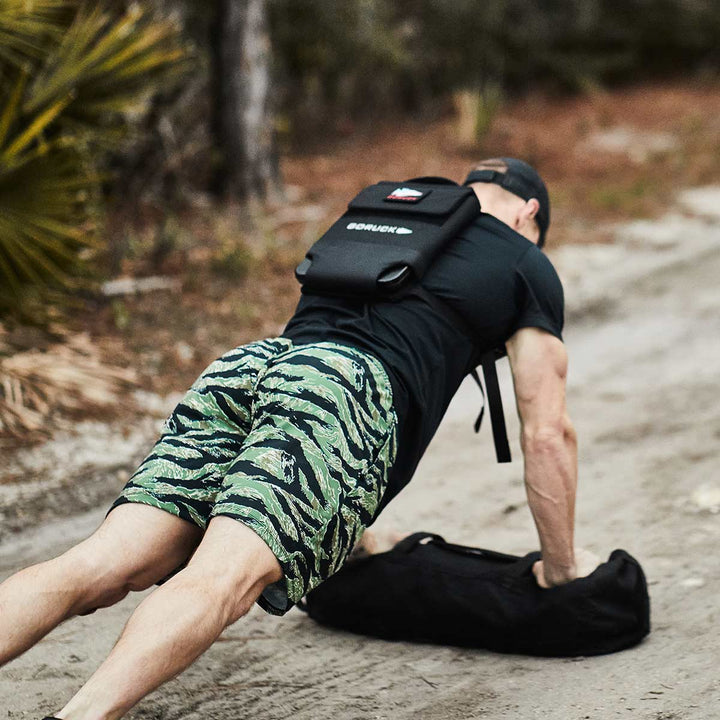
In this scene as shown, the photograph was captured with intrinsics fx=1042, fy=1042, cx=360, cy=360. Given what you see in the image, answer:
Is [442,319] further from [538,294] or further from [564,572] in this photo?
[564,572]

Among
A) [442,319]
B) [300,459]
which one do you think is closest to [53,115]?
[442,319]

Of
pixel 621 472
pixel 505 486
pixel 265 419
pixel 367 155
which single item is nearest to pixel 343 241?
pixel 265 419

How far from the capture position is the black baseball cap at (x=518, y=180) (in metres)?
3.25

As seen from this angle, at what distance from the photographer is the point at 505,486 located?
14.7 feet

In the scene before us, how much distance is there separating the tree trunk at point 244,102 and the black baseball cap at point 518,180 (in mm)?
5107

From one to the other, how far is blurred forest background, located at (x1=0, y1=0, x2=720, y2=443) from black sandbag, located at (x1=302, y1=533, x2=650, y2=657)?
1.88m

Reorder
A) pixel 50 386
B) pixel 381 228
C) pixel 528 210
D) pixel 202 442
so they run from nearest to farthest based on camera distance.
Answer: pixel 202 442, pixel 381 228, pixel 528 210, pixel 50 386

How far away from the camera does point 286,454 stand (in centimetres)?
249

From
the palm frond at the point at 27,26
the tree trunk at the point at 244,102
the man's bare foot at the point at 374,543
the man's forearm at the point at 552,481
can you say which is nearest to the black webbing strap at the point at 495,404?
the man's forearm at the point at 552,481

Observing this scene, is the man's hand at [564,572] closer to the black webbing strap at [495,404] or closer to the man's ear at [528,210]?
the black webbing strap at [495,404]

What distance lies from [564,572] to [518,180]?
1.20 meters

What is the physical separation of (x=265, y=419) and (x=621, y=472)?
7.98 ft

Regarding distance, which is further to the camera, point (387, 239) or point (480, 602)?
point (480, 602)

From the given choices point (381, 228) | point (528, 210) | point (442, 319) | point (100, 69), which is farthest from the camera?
point (100, 69)
